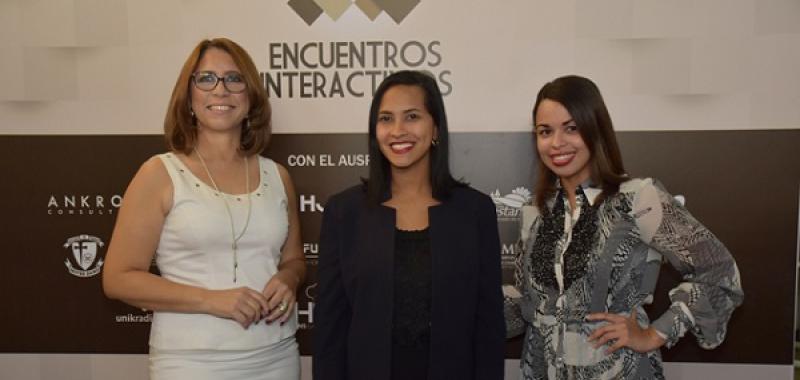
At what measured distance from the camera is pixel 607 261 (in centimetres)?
183

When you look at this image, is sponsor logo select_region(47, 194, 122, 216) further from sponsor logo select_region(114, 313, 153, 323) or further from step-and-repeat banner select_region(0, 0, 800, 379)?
sponsor logo select_region(114, 313, 153, 323)

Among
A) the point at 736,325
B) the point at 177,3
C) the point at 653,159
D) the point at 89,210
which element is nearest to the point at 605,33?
the point at 653,159

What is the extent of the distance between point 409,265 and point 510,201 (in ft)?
3.67

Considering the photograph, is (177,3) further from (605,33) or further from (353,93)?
(605,33)

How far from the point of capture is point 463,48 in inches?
106

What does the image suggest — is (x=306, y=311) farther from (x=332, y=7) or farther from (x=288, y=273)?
(x=332, y=7)

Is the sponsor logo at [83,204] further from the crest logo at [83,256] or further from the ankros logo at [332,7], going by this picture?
the ankros logo at [332,7]

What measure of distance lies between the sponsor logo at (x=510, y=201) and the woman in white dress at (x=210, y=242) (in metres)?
1.06

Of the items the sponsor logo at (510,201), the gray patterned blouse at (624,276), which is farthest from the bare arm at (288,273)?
the sponsor logo at (510,201)

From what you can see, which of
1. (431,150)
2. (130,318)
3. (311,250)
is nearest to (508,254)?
(311,250)

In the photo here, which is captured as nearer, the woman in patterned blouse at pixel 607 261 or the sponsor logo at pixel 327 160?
the woman in patterned blouse at pixel 607 261

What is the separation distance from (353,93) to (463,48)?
0.54 meters

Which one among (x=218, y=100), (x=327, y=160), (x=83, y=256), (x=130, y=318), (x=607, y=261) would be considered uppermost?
(x=218, y=100)

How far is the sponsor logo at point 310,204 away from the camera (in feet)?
9.35
